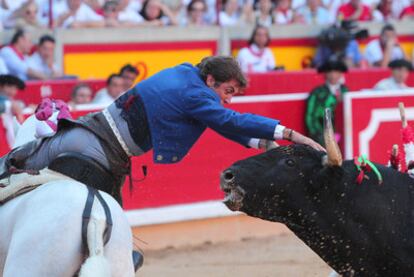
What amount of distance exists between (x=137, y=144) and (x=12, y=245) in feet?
3.13

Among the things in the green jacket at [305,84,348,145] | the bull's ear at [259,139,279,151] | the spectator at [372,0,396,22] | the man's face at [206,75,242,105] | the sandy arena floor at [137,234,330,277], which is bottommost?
the sandy arena floor at [137,234,330,277]

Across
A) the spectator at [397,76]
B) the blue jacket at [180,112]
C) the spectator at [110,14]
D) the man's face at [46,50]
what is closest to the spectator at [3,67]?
the man's face at [46,50]

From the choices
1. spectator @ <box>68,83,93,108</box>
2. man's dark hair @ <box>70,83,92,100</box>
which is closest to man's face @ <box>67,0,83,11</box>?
man's dark hair @ <box>70,83,92,100</box>

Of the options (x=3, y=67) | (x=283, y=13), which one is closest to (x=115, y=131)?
(x=3, y=67)

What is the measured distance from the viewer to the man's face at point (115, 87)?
7949 mm

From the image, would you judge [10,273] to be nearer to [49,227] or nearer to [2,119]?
[49,227]

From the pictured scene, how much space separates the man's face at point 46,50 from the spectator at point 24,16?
31 cm

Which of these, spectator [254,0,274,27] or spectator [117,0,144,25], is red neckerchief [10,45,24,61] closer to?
spectator [117,0,144,25]

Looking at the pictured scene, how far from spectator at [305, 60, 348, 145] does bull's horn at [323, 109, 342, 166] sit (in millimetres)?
3919

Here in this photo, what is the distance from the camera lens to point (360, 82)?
9.97 m

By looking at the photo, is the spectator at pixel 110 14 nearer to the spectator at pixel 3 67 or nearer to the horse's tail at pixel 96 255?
the spectator at pixel 3 67

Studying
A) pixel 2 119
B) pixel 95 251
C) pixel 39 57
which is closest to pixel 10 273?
pixel 95 251

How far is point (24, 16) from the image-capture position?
909 centimetres

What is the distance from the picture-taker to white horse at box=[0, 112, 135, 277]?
3.24 m
